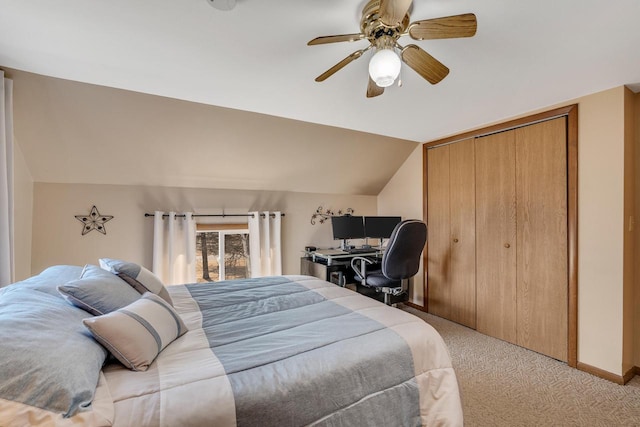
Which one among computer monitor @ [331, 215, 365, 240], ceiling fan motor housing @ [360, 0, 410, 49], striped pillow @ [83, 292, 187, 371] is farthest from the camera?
computer monitor @ [331, 215, 365, 240]

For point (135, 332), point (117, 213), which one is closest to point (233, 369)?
point (135, 332)

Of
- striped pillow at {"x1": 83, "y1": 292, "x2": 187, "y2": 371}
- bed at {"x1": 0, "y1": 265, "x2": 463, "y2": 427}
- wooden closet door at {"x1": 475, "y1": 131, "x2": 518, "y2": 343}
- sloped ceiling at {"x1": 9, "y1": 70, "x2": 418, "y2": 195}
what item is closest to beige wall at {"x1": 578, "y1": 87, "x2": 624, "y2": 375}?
wooden closet door at {"x1": 475, "y1": 131, "x2": 518, "y2": 343}

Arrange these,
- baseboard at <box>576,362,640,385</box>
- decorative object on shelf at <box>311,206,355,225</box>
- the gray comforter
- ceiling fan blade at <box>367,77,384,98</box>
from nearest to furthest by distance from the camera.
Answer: the gray comforter < ceiling fan blade at <box>367,77,384,98</box> < baseboard at <box>576,362,640,385</box> < decorative object on shelf at <box>311,206,355,225</box>

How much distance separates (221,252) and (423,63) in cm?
316

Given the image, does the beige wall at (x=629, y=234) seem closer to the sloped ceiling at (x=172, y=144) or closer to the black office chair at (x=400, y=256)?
the black office chair at (x=400, y=256)

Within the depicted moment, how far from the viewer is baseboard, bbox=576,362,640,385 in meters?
2.20

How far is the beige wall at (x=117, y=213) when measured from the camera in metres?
2.92

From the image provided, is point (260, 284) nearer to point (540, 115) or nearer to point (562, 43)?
point (562, 43)

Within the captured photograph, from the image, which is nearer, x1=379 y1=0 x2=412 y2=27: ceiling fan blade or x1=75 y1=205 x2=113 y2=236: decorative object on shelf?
x1=379 y1=0 x2=412 y2=27: ceiling fan blade

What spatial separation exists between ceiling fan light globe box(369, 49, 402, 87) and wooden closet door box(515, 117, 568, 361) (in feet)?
6.61

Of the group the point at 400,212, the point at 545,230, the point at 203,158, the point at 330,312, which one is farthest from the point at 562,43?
the point at 203,158

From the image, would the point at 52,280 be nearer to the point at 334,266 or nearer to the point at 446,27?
the point at 446,27

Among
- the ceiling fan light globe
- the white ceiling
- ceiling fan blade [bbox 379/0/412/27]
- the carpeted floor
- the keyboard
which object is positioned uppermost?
the white ceiling

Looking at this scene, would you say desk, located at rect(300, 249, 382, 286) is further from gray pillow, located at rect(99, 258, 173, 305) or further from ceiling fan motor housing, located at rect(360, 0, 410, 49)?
ceiling fan motor housing, located at rect(360, 0, 410, 49)
